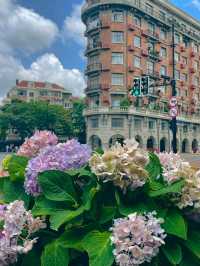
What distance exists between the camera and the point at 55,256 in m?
1.49

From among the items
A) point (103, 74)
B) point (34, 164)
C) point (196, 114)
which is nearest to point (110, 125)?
point (103, 74)

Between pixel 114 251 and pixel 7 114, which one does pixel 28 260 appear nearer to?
pixel 114 251

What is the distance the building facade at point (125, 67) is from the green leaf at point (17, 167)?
37538mm

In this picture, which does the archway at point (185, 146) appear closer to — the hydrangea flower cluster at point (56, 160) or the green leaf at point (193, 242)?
the hydrangea flower cluster at point (56, 160)

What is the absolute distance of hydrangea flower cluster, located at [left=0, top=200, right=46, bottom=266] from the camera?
59.7 inches

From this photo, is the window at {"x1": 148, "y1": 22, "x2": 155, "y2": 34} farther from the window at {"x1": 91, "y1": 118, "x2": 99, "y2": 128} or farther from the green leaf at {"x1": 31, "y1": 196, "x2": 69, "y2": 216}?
the green leaf at {"x1": 31, "y1": 196, "x2": 69, "y2": 216}

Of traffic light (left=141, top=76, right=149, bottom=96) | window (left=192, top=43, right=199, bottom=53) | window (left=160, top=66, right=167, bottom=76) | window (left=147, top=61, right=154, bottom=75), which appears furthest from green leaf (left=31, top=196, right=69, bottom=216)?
window (left=192, top=43, right=199, bottom=53)

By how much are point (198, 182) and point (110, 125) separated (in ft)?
128

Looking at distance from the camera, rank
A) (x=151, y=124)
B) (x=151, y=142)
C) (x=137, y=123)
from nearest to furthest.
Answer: (x=137, y=123) → (x=151, y=124) → (x=151, y=142)

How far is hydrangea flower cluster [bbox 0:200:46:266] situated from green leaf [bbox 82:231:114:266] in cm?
27

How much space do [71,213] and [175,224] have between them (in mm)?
429

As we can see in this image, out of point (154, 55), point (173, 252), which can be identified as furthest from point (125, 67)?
point (173, 252)

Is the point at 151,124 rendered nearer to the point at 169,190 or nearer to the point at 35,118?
the point at 35,118

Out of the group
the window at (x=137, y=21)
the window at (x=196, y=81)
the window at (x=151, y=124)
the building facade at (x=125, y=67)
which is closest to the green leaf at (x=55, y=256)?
the building facade at (x=125, y=67)
